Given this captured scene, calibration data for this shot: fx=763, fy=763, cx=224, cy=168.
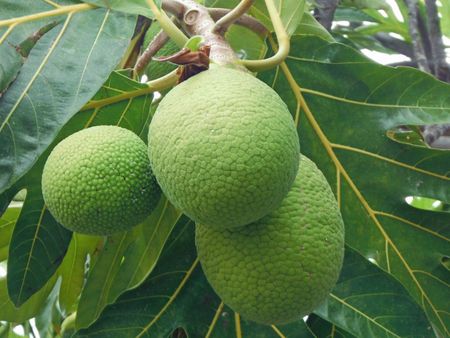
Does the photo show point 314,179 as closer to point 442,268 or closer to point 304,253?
point 304,253

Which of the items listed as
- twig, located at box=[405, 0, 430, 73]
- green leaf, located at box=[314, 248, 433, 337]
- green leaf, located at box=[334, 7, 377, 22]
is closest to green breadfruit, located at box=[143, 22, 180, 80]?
green leaf, located at box=[314, 248, 433, 337]

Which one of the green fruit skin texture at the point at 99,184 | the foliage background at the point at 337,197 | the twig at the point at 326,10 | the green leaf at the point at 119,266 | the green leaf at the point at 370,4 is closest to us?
the green fruit skin texture at the point at 99,184

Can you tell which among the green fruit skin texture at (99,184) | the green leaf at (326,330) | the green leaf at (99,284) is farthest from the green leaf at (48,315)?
the green fruit skin texture at (99,184)

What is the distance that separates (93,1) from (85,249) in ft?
2.15

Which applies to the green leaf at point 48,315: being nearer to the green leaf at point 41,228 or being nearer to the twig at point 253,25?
the green leaf at point 41,228

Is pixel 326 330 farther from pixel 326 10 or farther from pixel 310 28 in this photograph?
pixel 326 10

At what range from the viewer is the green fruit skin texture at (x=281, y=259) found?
1.08m

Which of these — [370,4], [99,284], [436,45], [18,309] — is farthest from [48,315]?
[436,45]

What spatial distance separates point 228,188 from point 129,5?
1.60 feet

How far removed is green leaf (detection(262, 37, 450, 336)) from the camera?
153 cm

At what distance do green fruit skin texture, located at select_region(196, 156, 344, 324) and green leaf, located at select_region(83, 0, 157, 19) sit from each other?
0.40 m

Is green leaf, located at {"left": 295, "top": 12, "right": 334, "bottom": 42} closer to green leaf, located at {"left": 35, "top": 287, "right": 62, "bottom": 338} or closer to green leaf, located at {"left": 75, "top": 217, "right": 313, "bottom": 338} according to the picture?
green leaf, located at {"left": 75, "top": 217, "right": 313, "bottom": 338}

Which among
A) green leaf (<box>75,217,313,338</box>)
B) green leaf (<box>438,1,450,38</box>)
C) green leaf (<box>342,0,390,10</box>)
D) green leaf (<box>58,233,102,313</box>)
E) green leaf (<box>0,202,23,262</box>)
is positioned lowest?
green leaf (<box>58,233,102,313</box>)

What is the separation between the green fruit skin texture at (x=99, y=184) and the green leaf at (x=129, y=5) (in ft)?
0.72
